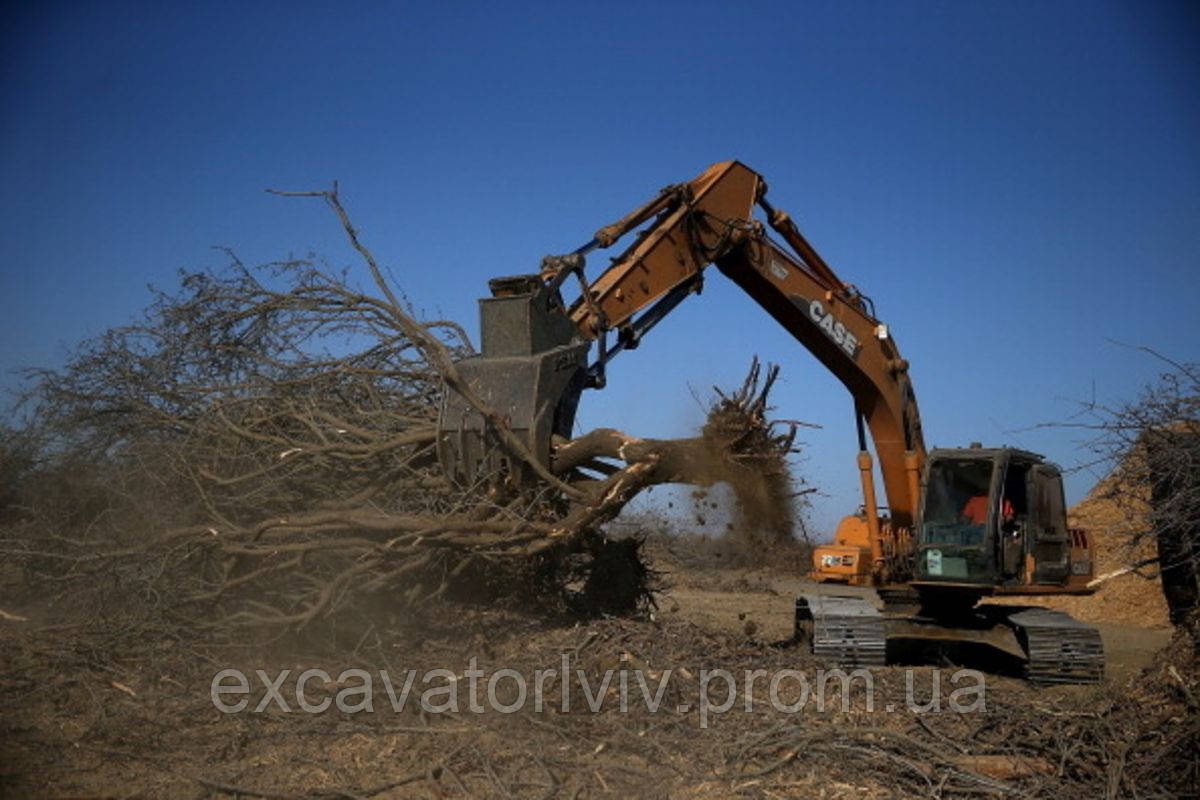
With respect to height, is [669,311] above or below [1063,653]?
above

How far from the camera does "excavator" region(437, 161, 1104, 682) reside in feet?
24.0

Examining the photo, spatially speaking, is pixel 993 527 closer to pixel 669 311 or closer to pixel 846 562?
pixel 846 562

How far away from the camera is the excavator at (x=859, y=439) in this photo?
7324 millimetres

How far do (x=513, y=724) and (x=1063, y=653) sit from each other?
482cm

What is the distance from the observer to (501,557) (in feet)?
26.5

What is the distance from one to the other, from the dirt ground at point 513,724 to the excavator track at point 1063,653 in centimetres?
51

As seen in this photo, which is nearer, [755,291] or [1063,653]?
[1063,653]

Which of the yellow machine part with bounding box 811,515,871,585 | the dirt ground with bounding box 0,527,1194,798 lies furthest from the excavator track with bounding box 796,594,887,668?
the yellow machine part with bounding box 811,515,871,585

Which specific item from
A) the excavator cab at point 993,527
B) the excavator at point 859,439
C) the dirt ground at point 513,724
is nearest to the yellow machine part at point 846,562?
the excavator at point 859,439

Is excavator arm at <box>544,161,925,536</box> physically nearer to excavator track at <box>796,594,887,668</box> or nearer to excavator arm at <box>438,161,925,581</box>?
excavator arm at <box>438,161,925,581</box>

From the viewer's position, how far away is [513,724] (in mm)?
6301

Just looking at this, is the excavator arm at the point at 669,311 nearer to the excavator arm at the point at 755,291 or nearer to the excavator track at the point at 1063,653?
the excavator arm at the point at 755,291

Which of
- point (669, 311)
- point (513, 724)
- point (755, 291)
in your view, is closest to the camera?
point (513, 724)

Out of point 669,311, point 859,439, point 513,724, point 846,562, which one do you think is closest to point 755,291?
point 669,311
